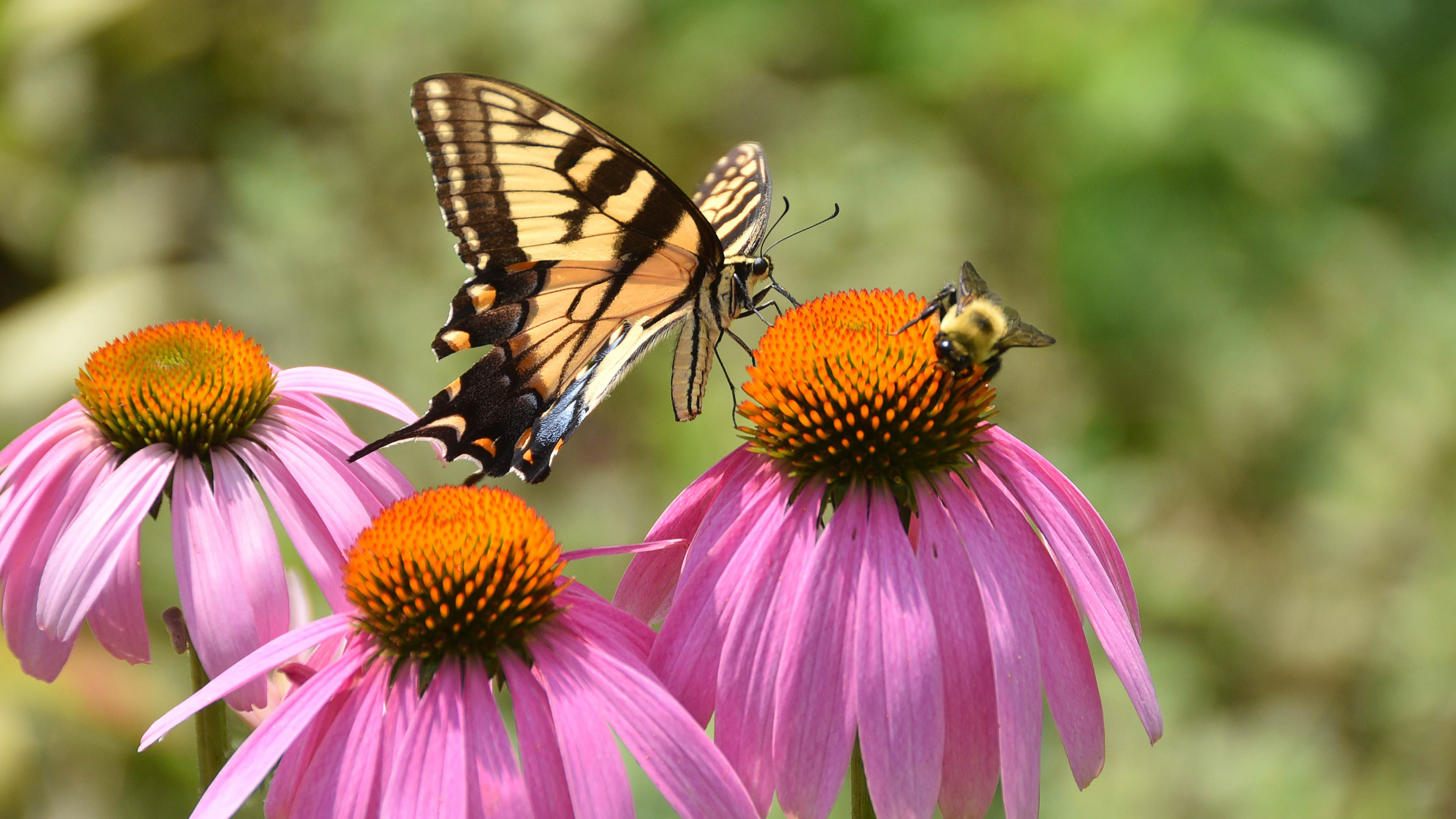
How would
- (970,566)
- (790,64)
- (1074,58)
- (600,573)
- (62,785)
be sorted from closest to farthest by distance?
(970,566) < (600,573) < (62,785) < (1074,58) < (790,64)

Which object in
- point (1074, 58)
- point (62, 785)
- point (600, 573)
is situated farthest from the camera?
point (1074, 58)

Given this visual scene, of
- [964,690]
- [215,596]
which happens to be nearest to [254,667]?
[215,596]

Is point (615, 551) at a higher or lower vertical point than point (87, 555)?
lower

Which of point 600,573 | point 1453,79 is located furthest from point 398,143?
point 1453,79

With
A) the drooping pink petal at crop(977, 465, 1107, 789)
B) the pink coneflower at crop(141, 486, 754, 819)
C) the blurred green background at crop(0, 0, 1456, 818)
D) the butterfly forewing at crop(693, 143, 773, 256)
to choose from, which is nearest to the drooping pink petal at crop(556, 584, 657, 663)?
the pink coneflower at crop(141, 486, 754, 819)

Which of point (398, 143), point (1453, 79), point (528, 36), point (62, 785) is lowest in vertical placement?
point (62, 785)

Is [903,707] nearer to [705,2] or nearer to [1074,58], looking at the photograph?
[1074,58]

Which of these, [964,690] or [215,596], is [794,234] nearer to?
[964,690]
